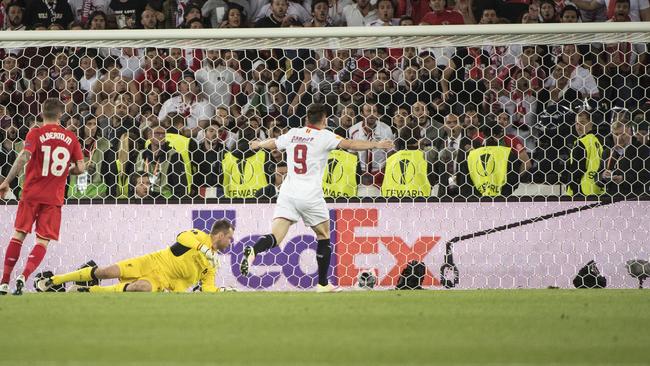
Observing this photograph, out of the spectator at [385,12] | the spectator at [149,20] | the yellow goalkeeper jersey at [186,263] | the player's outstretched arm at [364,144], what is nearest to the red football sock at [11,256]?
the yellow goalkeeper jersey at [186,263]

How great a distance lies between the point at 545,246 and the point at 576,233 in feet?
1.10

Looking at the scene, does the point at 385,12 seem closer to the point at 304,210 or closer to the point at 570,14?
the point at 570,14

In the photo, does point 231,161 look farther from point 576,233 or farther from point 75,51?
point 576,233

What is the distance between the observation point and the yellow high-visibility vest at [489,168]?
1201cm

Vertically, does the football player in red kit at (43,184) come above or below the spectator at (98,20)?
below

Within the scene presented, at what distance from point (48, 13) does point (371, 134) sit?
17.6 ft

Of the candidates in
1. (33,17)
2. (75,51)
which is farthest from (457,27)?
(33,17)

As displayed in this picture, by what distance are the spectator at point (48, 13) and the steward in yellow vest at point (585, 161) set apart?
7.05 meters

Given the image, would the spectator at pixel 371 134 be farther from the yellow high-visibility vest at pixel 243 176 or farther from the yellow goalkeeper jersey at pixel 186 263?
the yellow goalkeeper jersey at pixel 186 263

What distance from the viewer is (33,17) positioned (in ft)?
50.8

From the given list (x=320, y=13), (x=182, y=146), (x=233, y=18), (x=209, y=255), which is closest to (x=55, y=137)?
(x=209, y=255)

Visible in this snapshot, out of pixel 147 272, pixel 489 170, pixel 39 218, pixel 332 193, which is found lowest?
pixel 147 272

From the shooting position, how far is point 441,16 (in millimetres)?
14859

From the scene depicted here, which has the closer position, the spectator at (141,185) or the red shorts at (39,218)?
the red shorts at (39,218)
